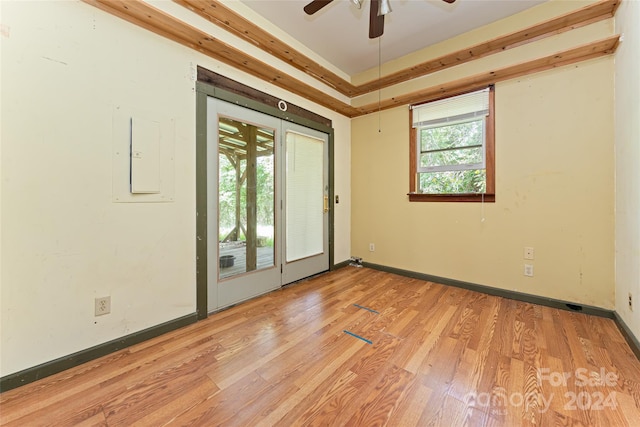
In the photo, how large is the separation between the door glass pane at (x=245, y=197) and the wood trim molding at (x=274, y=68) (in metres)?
0.58

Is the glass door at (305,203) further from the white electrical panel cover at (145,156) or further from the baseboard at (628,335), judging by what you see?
the baseboard at (628,335)

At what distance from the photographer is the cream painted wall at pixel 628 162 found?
67.4 inches

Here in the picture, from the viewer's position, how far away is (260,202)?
2.82m

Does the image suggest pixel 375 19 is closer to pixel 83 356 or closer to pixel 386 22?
pixel 386 22

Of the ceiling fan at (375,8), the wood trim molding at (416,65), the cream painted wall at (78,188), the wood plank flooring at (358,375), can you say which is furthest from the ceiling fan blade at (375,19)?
the wood plank flooring at (358,375)

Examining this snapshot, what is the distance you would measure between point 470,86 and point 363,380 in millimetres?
3226

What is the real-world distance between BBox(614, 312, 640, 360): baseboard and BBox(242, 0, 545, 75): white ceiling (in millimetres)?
3008

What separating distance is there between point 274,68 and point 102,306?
257cm

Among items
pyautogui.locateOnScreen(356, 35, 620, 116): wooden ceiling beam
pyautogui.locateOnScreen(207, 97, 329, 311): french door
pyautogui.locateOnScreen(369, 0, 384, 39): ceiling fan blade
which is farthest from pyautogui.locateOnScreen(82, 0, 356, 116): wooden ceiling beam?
pyautogui.locateOnScreen(356, 35, 620, 116): wooden ceiling beam

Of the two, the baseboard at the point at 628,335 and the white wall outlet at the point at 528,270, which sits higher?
the white wall outlet at the point at 528,270

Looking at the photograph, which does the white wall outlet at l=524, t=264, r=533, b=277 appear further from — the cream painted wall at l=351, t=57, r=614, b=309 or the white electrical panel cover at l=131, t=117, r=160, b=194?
the white electrical panel cover at l=131, t=117, r=160, b=194

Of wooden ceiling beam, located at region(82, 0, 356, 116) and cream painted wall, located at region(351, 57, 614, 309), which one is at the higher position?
wooden ceiling beam, located at region(82, 0, 356, 116)

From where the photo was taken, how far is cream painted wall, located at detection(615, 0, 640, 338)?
67.4 inches

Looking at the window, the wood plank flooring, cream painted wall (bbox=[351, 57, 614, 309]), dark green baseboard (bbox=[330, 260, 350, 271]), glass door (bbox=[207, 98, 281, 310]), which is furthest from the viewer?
dark green baseboard (bbox=[330, 260, 350, 271])
